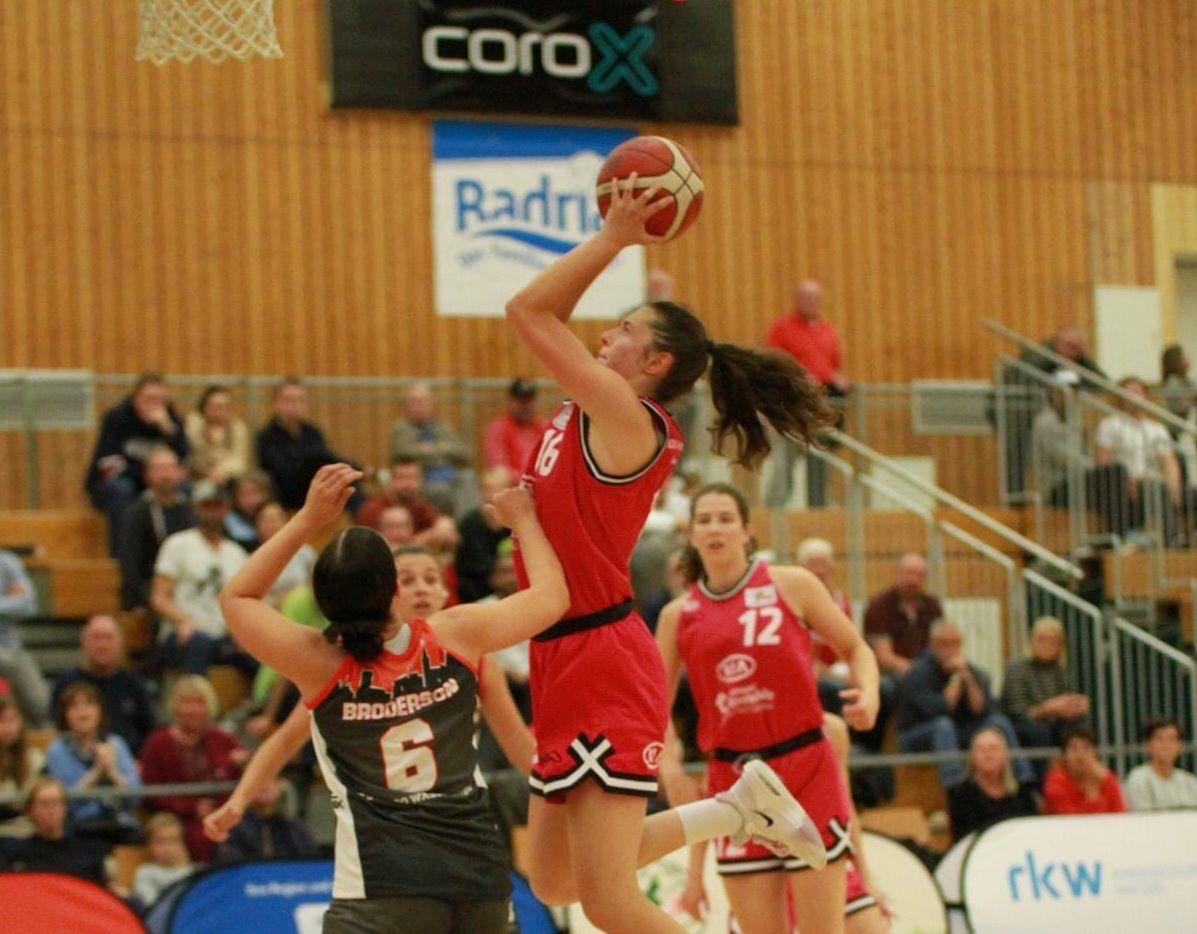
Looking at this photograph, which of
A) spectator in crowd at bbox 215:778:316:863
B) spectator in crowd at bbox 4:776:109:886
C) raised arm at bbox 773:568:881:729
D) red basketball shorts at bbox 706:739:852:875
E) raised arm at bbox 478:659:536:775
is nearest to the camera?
raised arm at bbox 478:659:536:775

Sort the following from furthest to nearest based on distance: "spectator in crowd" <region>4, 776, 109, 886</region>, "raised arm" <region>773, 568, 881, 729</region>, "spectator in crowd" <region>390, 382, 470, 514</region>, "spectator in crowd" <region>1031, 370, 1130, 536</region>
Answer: "spectator in crowd" <region>1031, 370, 1130, 536</region>, "spectator in crowd" <region>390, 382, 470, 514</region>, "spectator in crowd" <region>4, 776, 109, 886</region>, "raised arm" <region>773, 568, 881, 729</region>

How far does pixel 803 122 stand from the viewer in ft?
53.6

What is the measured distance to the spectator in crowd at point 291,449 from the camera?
12.6m

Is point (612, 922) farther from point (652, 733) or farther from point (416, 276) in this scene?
point (416, 276)

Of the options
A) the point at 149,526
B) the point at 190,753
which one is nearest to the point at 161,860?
the point at 190,753

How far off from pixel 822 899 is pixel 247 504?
19.8 feet

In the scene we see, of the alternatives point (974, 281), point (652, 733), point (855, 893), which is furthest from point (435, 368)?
point (652, 733)

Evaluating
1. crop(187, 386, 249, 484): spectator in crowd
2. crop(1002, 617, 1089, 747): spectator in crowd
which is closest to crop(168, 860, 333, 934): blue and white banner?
crop(187, 386, 249, 484): spectator in crowd

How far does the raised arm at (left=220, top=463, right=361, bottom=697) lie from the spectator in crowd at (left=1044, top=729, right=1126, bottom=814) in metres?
7.09

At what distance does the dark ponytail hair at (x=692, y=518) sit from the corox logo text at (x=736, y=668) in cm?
41

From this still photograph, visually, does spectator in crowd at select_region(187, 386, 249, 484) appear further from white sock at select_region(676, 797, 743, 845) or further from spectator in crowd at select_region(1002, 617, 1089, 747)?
white sock at select_region(676, 797, 743, 845)

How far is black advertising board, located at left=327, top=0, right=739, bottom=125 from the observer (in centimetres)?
1501

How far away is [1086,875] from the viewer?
9.99 m

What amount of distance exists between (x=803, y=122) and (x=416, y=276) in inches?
137
